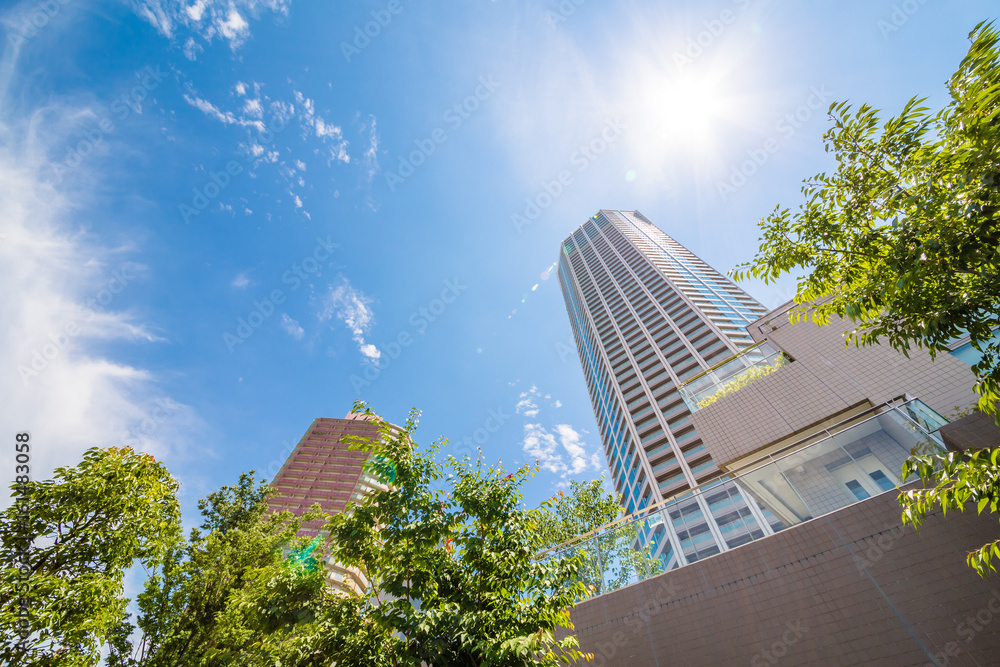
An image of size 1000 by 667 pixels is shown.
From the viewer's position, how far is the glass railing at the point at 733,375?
1144cm

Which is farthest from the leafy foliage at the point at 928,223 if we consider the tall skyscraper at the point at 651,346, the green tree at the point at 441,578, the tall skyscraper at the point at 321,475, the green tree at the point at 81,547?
the tall skyscraper at the point at 321,475

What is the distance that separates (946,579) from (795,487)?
7.00 ft

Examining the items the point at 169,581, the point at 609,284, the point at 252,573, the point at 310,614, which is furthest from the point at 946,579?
the point at 609,284

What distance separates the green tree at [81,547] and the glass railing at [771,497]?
668 cm

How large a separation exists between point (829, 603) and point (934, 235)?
5721 mm

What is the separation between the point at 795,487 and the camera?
7.22 metres

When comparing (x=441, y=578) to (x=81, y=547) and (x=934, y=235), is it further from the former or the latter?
(x=934, y=235)

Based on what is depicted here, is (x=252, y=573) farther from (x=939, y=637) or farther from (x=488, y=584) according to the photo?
(x=939, y=637)

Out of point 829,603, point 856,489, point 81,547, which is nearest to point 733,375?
point 856,489

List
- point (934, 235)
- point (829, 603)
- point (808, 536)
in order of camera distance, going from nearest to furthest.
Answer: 1. point (934, 235)
2. point (829, 603)
3. point (808, 536)

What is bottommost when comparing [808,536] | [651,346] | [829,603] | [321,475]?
[829,603]

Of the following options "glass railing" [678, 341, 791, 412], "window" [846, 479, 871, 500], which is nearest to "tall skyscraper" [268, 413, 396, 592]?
"glass railing" [678, 341, 791, 412]

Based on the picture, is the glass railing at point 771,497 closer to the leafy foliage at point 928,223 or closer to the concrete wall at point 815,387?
the concrete wall at point 815,387

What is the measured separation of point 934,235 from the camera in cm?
368
